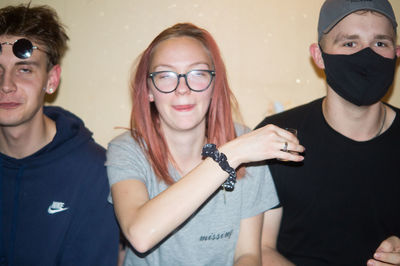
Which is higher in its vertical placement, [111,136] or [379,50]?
[379,50]

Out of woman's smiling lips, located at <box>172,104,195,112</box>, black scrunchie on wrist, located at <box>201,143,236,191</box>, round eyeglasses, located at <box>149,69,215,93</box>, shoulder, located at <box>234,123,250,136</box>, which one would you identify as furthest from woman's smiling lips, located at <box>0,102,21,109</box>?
shoulder, located at <box>234,123,250,136</box>

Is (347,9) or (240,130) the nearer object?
(347,9)

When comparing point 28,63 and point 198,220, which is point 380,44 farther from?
point 28,63

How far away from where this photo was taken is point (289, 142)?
4.31 ft

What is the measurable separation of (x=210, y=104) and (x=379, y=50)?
962mm

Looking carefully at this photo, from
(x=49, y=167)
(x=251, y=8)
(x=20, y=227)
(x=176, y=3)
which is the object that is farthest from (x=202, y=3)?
(x=20, y=227)

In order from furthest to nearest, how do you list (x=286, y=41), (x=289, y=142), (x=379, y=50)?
(x=286, y=41), (x=379, y=50), (x=289, y=142)

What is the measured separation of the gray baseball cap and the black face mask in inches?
8.7

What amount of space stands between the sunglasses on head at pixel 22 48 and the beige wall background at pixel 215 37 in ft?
1.55

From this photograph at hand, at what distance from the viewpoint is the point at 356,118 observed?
1669mm

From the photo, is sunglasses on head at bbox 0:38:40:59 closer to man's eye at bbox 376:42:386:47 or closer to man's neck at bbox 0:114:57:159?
man's neck at bbox 0:114:57:159

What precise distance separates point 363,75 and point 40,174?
6.21 feet

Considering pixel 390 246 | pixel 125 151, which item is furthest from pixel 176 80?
pixel 390 246

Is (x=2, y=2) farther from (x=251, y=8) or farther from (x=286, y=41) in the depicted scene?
(x=286, y=41)
